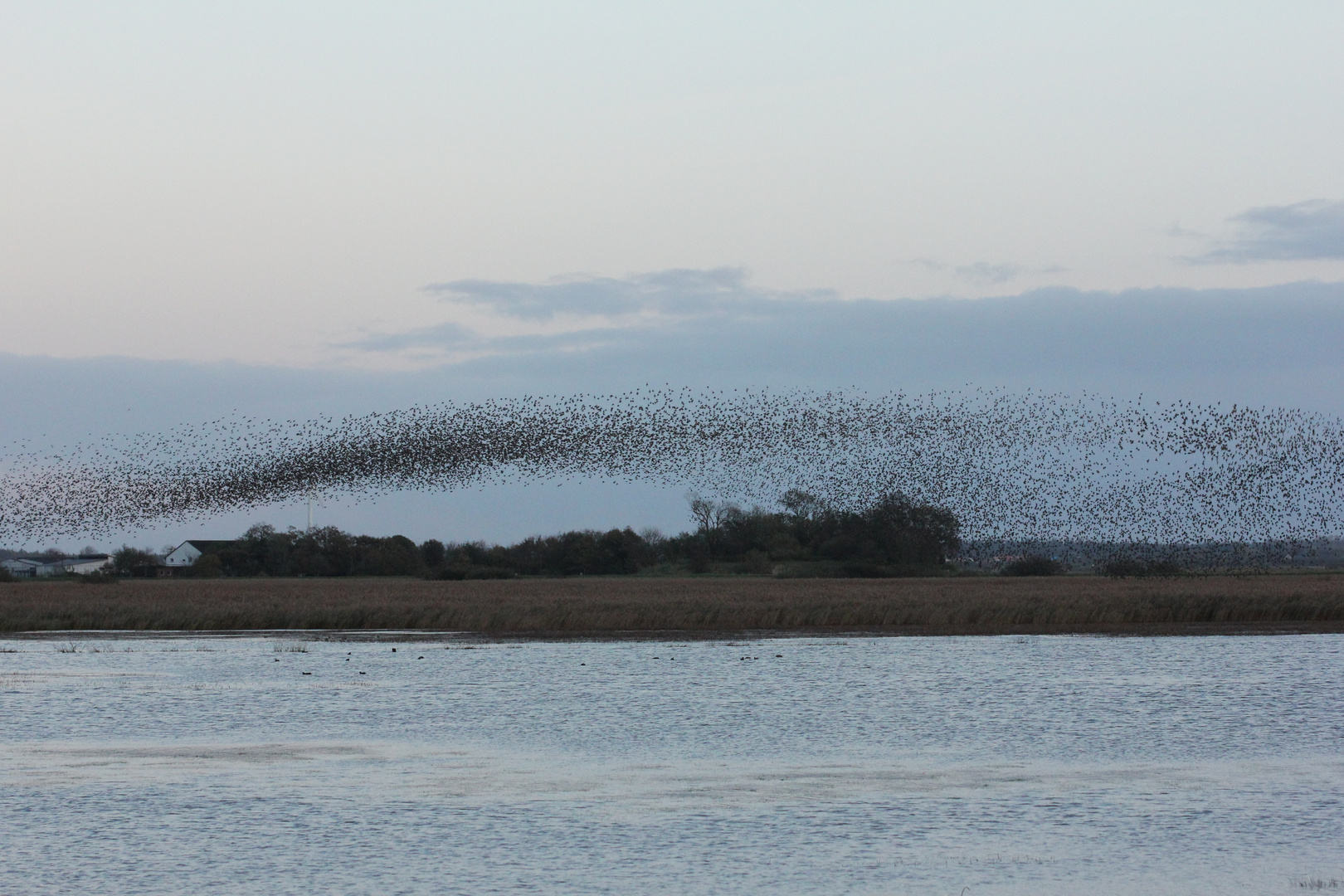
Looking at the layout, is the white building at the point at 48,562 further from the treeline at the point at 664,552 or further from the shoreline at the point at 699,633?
the shoreline at the point at 699,633

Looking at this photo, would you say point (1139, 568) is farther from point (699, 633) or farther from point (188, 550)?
point (188, 550)

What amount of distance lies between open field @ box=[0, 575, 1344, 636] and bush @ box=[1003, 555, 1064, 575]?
30473 mm

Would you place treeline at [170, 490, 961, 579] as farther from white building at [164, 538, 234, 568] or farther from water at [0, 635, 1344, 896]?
water at [0, 635, 1344, 896]

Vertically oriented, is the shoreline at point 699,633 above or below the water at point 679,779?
below

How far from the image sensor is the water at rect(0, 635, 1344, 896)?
11.9m

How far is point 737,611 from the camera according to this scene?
Answer: 4584cm

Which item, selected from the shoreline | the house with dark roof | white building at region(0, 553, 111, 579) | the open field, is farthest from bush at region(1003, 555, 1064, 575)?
white building at region(0, 553, 111, 579)

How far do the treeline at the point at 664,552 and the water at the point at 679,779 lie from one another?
64.6 metres

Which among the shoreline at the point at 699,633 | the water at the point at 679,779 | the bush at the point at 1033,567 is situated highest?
the water at the point at 679,779

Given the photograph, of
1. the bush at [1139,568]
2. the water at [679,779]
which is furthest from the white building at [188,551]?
the water at [679,779]

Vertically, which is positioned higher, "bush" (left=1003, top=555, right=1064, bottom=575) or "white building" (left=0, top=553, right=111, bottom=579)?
"bush" (left=1003, top=555, right=1064, bottom=575)

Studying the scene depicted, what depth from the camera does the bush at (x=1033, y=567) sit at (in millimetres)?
90125

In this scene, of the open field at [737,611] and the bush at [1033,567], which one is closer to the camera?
the open field at [737,611]

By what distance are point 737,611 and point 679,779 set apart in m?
29.6
